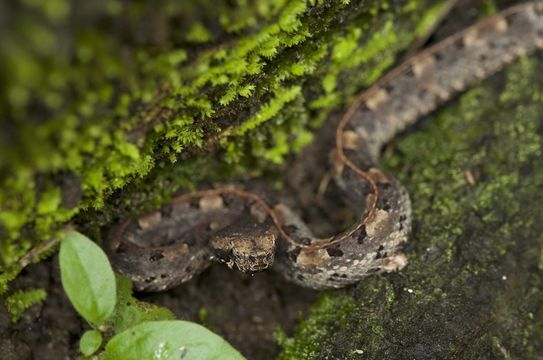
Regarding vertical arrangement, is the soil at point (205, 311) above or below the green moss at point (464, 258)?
below

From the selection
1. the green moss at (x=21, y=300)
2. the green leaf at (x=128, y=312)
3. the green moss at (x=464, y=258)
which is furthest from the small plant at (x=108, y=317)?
the green moss at (x=464, y=258)

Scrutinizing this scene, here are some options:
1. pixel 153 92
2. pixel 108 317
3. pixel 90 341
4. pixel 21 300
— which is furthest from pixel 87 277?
pixel 153 92

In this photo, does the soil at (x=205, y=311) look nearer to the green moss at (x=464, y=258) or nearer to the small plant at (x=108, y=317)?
the green moss at (x=464, y=258)

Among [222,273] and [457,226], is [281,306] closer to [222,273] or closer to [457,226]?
[222,273]

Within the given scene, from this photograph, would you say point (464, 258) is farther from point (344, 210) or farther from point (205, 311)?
point (205, 311)

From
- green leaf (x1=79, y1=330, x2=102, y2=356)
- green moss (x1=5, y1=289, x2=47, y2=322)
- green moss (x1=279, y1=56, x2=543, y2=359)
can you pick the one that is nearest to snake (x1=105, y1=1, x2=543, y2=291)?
green moss (x1=279, y1=56, x2=543, y2=359)

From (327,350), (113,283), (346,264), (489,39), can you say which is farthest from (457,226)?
(113,283)

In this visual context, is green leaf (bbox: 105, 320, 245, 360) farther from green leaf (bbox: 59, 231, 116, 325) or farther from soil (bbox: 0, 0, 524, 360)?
soil (bbox: 0, 0, 524, 360)
